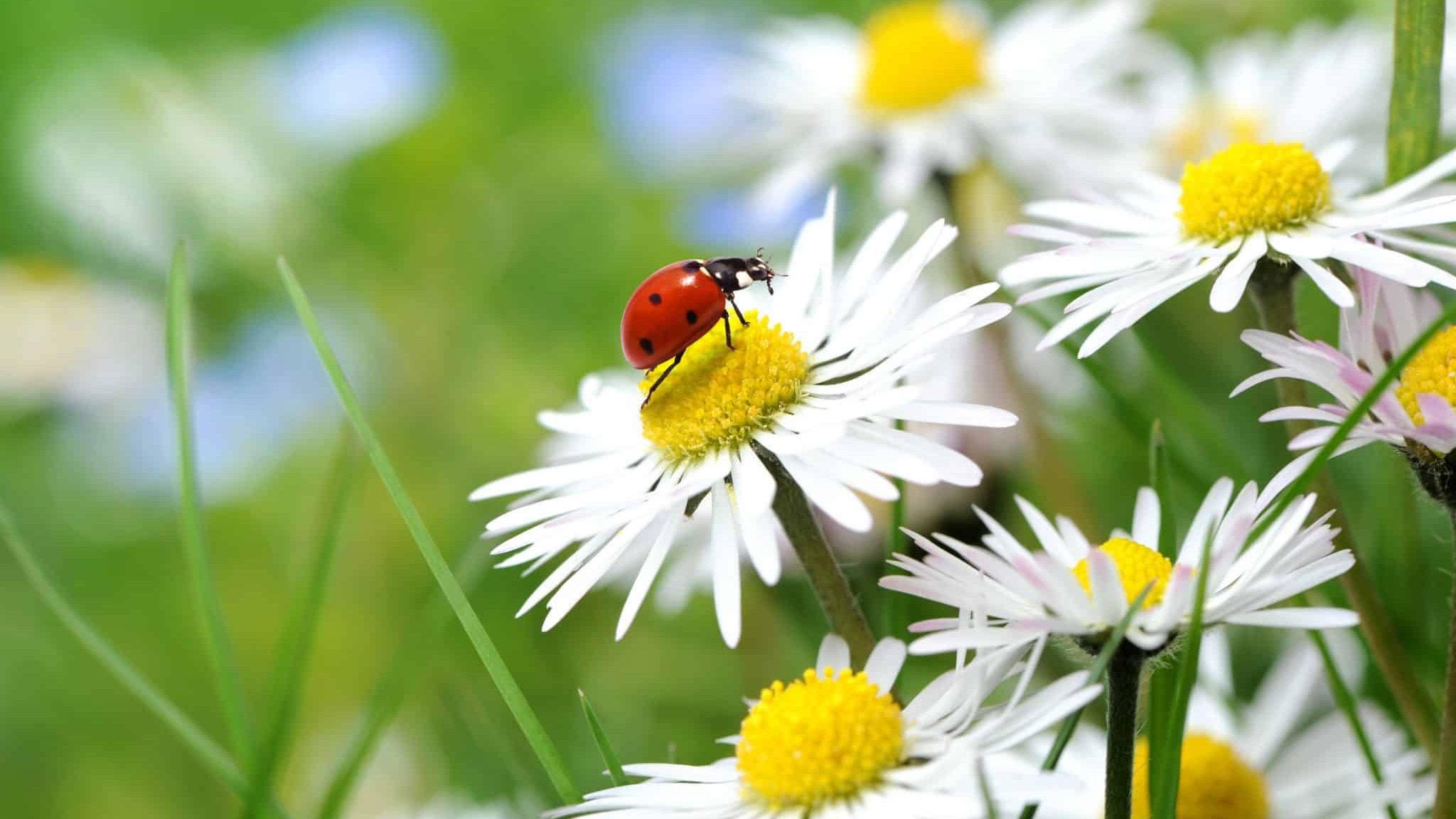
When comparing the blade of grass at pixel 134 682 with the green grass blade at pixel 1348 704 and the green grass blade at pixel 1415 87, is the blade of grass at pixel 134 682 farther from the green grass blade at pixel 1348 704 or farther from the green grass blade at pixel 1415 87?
the green grass blade at pixel 1415 87

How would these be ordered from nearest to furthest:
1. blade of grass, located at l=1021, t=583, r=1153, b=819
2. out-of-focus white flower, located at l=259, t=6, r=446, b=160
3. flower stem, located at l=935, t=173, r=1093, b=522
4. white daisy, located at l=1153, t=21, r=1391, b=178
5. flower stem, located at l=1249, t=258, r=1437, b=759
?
blade of grass, located at l=1021, t=583, r=1153, b=819 < flower stem, located at l=1249, t=258, r=1437, b=759 < flower stem, located at l=935, t=173, r=1093, b=522 < white daisy, located at l=1153, t=21, r=1391, b=178 < out-of-focus white flower, located at l=259, t=6, r=446, b=160

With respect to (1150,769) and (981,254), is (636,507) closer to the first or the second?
(1150,769)

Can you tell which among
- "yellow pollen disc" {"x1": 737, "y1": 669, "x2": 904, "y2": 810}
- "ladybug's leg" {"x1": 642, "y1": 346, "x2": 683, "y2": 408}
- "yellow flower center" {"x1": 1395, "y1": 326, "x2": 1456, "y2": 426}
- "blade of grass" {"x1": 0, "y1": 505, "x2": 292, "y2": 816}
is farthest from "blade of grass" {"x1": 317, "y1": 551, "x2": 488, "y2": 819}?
"yellow flower center" {"x1": 1395, "y1": 326, "x2": 1456, "y2": 426}

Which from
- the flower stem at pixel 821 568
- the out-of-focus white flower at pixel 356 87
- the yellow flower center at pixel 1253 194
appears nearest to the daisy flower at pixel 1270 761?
the flower stem at pixel 821 568

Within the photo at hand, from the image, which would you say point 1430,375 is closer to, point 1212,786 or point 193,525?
point 1212,786

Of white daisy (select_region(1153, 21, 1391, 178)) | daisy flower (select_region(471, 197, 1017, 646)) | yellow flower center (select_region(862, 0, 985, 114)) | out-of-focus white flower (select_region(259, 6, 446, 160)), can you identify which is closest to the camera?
daisy flower (select_region(471, 197, 1017, 646))

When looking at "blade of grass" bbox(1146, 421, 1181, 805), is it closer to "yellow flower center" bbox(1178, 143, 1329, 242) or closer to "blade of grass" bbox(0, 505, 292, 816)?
"yellow flower center" bbox(1178, 143, 1329, 242)
